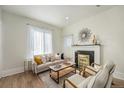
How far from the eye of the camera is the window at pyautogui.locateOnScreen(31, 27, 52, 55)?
470cm

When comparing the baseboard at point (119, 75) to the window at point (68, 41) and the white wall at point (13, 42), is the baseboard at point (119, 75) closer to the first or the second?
the window at point (68, 41)

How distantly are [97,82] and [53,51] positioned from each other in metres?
4.56

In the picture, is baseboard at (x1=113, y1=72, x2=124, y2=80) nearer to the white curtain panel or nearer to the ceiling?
the ceiling

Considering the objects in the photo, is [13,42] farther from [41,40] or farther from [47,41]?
[47,41]

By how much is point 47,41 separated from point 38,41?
0.64m

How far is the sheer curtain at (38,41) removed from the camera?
14.6 feet

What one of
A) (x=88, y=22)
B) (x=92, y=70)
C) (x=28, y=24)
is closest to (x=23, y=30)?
(x=28, y=24)

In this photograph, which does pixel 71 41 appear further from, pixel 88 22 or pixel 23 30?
pixel 23 30

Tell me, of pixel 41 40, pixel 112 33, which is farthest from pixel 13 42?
pixel 112 33

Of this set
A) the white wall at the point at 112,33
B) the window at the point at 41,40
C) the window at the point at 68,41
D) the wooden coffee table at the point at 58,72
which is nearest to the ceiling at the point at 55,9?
the white wall at the point at 112,33

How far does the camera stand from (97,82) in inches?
47.5

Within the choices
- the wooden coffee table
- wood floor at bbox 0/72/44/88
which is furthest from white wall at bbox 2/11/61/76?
the wooden coffee table

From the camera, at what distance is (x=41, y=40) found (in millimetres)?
5086
